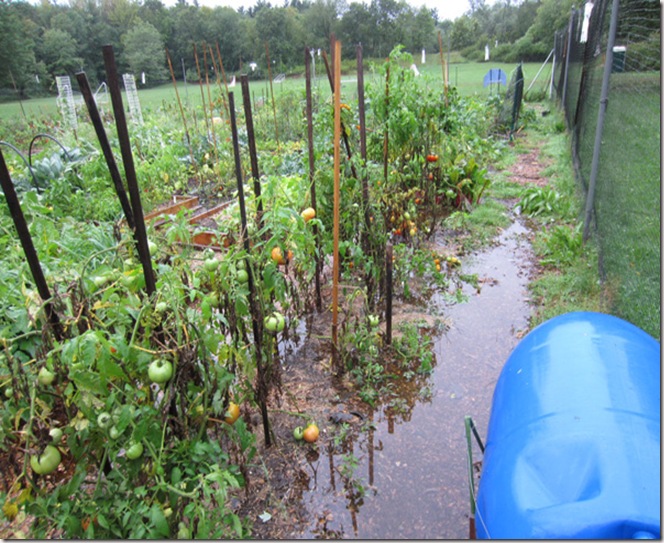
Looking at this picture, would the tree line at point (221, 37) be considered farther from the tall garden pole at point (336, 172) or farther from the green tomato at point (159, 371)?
the green tomato at point (159, 371)

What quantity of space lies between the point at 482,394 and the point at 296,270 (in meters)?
1.34

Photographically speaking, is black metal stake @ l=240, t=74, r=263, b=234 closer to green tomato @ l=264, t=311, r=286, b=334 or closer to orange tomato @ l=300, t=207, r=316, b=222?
orange tomato @ l=300, t=207, r=316, b=222

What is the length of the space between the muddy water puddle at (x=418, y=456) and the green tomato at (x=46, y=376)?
47.8 inches

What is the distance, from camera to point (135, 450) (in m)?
1.46

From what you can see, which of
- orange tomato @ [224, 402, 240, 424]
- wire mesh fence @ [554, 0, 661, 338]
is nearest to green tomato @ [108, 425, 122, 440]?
orange tomato @ [224, 402, 240, 424]

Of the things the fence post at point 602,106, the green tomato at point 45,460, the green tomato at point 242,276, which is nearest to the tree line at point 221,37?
the fence post at point 602,106

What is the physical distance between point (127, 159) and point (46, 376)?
69 centimetres

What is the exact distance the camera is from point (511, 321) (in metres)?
3.48

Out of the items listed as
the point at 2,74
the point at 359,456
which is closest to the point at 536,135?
the point at 359,456

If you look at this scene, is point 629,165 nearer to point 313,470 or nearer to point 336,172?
point 336,172

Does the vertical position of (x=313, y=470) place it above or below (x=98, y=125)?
below

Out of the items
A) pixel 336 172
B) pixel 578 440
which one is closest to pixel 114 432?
pixel 578 440

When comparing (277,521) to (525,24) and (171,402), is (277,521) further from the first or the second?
(525,24)

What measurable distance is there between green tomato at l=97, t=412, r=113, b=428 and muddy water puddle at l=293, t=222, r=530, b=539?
102 cm
